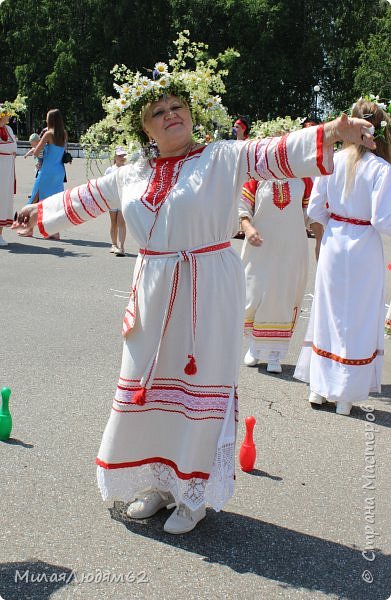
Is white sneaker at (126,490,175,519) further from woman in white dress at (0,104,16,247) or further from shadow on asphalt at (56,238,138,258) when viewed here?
shadow on asphalt at (56,238,138,258)

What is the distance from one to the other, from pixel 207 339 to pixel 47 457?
57.0 inches

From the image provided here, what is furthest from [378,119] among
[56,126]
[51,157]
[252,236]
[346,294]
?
[51,157]

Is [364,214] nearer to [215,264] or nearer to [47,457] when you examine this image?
[215,264]

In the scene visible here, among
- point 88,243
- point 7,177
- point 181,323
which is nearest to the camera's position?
point 181,323

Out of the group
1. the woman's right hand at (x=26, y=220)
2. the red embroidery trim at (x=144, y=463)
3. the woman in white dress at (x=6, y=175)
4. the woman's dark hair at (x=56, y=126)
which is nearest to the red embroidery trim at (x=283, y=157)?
the woman's right hand at (x=26, y=220)

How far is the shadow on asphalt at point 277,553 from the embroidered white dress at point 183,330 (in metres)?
0.17

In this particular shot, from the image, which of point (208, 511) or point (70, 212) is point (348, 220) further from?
point (208, 511)

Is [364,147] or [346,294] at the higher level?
[364,147]

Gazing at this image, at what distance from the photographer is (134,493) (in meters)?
3.88

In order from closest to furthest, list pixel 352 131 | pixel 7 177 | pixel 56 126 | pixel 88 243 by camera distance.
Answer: pixel 352 131 < pixel 7 177 < pixel 56 126 < pixel 88 243

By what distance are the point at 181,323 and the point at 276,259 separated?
3.04 meters

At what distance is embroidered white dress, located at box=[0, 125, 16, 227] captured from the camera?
12.5 m

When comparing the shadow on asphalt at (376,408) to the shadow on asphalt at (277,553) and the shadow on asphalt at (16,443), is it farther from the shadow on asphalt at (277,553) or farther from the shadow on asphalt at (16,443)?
the shadow on asphalt at (16,443)

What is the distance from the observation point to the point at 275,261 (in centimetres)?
662
